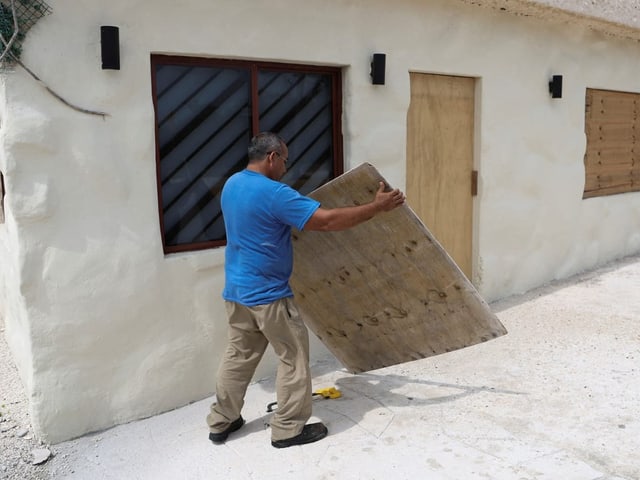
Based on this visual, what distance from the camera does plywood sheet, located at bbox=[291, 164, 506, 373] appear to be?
134 inches

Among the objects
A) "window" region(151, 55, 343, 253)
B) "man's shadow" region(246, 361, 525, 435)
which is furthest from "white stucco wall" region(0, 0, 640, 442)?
"man's shadow" region(246, 361, 525, 435)

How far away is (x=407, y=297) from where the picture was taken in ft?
12.0

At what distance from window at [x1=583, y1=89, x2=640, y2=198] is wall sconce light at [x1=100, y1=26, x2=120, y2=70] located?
537 centimetres

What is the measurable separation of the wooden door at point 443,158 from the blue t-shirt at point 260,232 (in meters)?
2.32

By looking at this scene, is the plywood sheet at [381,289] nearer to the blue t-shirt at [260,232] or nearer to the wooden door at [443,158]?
the blue t-shirt at [260,232]

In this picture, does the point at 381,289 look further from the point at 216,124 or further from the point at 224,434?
the point at 216,124

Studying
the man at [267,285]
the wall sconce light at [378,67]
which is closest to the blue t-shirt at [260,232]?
the man at [267,285]

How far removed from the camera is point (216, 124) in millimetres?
4148

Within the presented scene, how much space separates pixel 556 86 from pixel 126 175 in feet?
14.8

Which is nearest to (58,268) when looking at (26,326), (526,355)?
(26,326)

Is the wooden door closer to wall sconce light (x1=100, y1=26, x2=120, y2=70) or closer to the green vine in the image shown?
wall sconce light (x1=100, y1=26, x2=120, y2=70)

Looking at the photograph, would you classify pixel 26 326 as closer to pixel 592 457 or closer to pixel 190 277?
pixel 190 277

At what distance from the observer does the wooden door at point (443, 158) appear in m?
5.32

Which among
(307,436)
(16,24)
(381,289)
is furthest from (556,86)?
(16,24)
